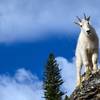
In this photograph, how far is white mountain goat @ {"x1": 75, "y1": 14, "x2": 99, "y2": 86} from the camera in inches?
1264

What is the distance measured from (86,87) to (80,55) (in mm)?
2302

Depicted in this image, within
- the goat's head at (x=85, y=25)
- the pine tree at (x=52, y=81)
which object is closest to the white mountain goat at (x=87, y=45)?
the goat's head at (x=85, y=25)

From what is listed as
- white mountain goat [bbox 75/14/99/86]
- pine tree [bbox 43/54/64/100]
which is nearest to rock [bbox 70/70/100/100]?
white mountain goat [bbox 75/14/99/86]

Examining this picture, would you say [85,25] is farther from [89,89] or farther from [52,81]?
[52,81]

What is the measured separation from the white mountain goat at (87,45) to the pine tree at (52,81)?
5547cm

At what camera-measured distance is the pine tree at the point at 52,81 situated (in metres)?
90.9

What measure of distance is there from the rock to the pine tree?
56183 millimetres

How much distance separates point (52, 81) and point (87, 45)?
201 ft

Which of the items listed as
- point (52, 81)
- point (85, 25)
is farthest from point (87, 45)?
point (52, 81)

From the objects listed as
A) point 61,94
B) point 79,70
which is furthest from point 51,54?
point 79,70

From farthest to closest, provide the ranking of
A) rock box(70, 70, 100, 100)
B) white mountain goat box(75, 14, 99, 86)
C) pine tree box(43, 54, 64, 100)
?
pine tree box(43, 54, 64, 100), white mountain goat box(75, 14, 99, 86), rock box(70, 70, 100, 100)

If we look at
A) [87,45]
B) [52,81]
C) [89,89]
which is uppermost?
[52,81]

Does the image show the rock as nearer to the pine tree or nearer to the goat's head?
the goat's head

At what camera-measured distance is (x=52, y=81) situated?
93.6m
